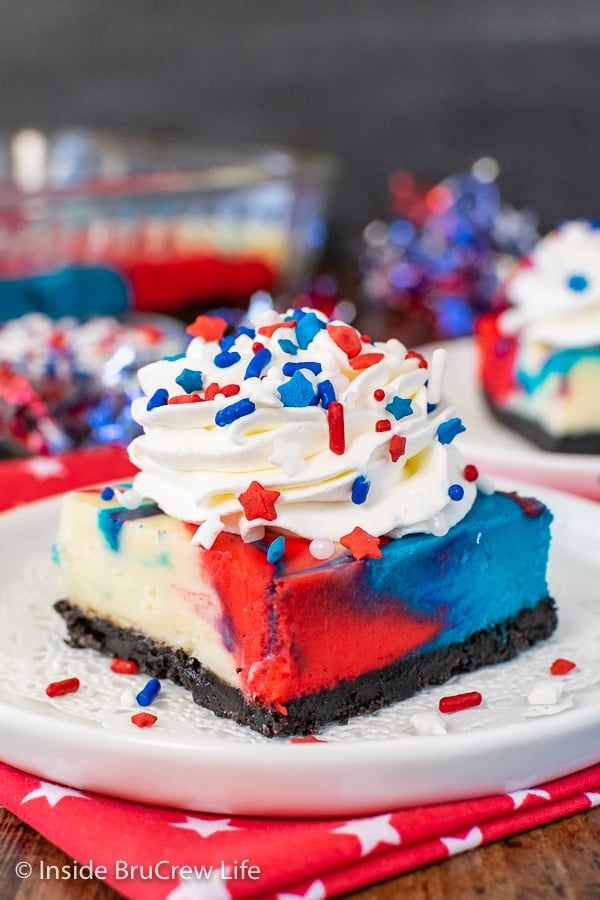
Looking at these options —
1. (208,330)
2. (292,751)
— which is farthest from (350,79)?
(292,751)

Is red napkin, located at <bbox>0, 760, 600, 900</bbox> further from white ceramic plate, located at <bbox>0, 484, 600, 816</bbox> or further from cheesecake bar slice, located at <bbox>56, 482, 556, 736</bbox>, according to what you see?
cheesecake bar slice, located at <bbox>56, 482, 556, 736</bbox>

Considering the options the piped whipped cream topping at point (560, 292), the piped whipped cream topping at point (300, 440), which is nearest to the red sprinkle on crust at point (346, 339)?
the piped whipped cream topping at point (300, 440)

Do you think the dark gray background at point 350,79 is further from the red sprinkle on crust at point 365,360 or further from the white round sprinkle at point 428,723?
the white round sprinkle at point 428,723

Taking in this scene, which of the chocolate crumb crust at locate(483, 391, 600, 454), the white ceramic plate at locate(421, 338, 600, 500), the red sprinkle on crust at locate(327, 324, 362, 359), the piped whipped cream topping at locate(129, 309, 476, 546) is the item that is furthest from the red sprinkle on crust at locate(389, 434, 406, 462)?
the chocolate crumb crust at locate(483, 391, 600, 454)

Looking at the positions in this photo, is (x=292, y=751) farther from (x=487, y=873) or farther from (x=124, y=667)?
(x=124, y=667)

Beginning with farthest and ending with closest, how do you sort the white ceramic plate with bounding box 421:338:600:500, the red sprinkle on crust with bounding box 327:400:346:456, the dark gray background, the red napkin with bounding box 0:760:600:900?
the dark gray background → the white ceramic plate with bounding box 421:338:600:500 → the red sprinkle on crust with bounding box 327:400:346:456 → the red napkin with bounding box 0:760:600:900

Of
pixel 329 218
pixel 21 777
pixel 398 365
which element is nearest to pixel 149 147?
pixel 329 218

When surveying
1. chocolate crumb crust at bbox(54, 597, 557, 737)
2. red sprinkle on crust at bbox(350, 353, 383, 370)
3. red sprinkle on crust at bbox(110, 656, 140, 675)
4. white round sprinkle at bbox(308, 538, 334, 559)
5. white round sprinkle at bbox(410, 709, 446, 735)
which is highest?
red sprinkle on crust at bbox(350, 353, 383, 370)
